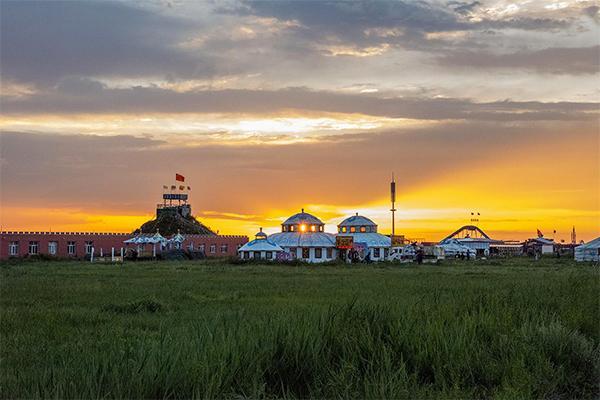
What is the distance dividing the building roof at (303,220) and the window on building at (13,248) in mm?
34195

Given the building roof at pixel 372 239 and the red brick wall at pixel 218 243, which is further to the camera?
the red brick wall at pixel 218 243

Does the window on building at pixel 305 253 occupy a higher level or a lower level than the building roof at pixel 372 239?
lower

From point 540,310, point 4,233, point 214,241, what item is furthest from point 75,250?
point 540,310

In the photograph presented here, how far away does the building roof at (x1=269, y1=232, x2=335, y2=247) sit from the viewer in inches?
3750

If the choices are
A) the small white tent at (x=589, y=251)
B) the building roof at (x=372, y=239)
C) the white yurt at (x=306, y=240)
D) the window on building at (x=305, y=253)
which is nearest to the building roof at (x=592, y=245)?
the small white tent at (x=589, y=251)

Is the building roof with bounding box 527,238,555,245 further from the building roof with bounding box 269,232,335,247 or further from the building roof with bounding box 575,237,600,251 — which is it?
the building roof with bounding box 269,232,335,247

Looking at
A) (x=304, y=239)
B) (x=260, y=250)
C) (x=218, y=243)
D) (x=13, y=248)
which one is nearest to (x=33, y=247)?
(x=13, y=248)

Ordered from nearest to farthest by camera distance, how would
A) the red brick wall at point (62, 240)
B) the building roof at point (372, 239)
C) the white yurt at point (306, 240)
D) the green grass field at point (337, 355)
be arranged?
the green grass field at point (337, 355) → the red brick wall at point (62, 240) → the white yurt at point (306, 240) → the building roof at point (372, 239)

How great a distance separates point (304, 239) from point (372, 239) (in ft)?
40.6

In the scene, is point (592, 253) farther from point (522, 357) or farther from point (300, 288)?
point (522, 357)

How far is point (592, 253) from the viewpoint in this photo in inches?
3686

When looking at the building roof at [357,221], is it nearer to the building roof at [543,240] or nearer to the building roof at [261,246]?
the building roof at [261,246]

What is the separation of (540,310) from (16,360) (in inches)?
423

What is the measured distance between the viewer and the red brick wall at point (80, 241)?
88.1m
